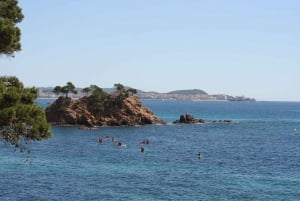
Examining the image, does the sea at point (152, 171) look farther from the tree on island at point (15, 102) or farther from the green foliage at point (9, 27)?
the green foliage at point (9, 27)

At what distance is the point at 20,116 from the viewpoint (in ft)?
71.2

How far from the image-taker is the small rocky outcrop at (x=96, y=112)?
496 ft

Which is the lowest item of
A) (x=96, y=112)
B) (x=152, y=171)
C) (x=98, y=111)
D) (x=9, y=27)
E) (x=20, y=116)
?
(x=152, y=171)

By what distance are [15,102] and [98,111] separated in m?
133

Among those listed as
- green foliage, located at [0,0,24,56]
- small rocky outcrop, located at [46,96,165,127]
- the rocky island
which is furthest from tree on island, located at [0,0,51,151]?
small rocky outcrop, located at [46,96,165,127]

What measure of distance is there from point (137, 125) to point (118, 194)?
104086 mm

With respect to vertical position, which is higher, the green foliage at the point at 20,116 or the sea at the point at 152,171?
the green foliage at the point at 20,116

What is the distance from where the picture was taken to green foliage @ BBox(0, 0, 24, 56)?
70.5 ft

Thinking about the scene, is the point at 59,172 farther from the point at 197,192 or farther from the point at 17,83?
the point at 17,83

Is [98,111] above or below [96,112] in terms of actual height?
above

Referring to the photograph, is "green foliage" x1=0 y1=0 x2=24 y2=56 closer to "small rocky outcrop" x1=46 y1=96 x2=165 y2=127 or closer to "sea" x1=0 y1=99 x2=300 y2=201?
"sea" x1=0 y1=99 x2=300 y2=201

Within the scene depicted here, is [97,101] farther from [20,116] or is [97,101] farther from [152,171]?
[20,116]

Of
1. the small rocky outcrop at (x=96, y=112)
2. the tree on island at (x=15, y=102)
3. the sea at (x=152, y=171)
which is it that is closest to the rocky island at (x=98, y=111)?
the small rocky outcrop at (x=96, y=112)

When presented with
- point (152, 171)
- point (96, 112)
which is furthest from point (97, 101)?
point (152, 171)
